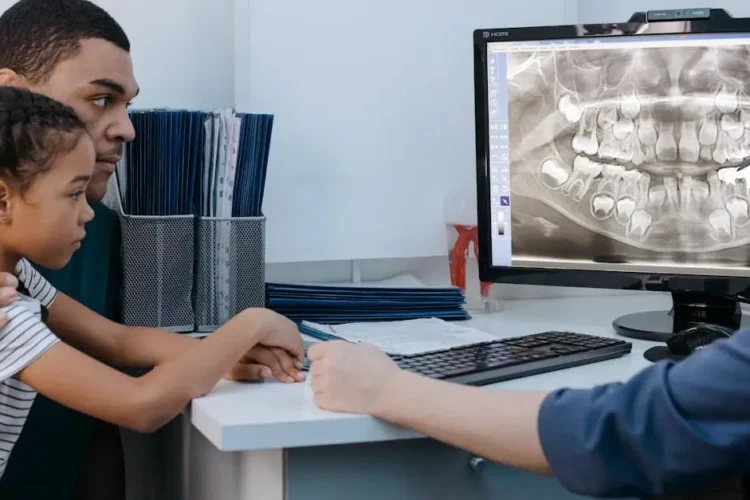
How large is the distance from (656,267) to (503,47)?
1.36 ft

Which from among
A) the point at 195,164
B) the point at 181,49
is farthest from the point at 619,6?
the point at 195,164

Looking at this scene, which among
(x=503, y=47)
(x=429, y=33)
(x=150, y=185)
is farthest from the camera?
(x=429, y=33)

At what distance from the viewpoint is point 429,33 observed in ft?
6.03

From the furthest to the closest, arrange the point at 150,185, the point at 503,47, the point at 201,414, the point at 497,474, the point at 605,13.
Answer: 1. the point at 605,13
2. the point at 503,47
3. the point at 150,185
4. the point at 497,474
5. the point at 201,414

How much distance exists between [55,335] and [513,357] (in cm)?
55

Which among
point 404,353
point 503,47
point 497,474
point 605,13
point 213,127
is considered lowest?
point 497,474

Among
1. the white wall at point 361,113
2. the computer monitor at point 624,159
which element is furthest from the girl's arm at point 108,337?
the computer monitor at point 624,159

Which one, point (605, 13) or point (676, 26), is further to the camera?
point (605, 13)

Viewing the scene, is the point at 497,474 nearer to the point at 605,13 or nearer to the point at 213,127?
the point at 213,127

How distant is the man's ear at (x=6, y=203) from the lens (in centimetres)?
113

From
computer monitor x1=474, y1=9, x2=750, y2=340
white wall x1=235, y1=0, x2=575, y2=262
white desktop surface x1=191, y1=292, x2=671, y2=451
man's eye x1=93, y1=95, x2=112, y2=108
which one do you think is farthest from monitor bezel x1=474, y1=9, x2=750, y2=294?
man's eye x1=93, y1=95, x2=112, y2=108

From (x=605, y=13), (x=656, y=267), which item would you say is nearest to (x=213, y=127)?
(x=656, y=267)

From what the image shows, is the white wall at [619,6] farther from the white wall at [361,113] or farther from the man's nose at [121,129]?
the man's nose at [121,129]

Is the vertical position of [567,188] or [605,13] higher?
[605,13]
